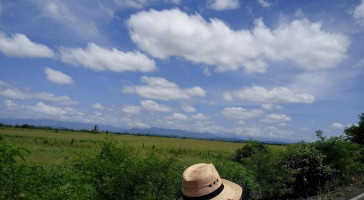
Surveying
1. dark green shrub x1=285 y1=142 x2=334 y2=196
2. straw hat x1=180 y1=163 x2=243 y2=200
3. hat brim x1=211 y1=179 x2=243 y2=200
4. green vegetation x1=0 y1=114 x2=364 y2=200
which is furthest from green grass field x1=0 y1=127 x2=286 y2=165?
straw hat x1=180 y1=163 x2=243 y2=200

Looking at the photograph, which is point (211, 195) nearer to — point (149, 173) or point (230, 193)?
point (230, 193)

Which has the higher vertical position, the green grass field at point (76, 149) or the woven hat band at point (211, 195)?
the green grass field at point (76, 149)

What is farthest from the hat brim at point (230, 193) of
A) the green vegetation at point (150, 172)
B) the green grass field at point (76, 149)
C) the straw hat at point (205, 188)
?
the green grass field at point (76, 149)

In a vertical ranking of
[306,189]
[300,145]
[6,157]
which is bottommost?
[306,189]

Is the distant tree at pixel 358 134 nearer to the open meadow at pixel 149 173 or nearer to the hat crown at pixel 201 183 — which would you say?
the open meadow at pixel 149 173

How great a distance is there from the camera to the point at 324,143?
15781 millimetres

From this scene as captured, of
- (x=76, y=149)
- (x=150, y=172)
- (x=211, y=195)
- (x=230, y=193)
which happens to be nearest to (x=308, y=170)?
(x=150, y=172)

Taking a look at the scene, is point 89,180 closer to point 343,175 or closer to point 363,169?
point 343,175

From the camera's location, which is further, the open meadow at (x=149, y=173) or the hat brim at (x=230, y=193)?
the open meadow at (x=149, y=173)

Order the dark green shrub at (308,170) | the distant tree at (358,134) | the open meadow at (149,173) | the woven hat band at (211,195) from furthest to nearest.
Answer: the distant tree at (358,134) → the dark green shrub at (308,170) → the open meadow at (149,173) → the woven hat band at (211,195)

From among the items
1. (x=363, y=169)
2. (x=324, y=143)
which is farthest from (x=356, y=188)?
(x=363, y=169)

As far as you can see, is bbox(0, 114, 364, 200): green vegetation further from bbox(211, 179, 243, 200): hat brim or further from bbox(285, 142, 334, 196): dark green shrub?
bbox(211, 179, 243, 200): hat brim

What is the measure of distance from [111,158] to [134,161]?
1.33 meters

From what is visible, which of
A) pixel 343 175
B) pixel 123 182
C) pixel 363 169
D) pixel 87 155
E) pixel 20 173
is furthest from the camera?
pixel 363 169
